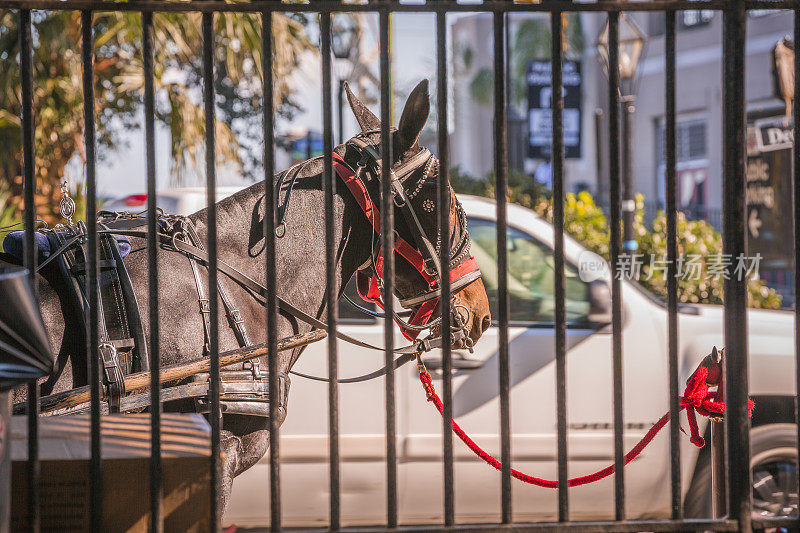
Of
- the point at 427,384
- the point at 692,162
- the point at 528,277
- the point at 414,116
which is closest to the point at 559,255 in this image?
the point at 414,116

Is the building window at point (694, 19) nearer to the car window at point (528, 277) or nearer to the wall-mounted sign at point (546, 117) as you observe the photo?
the wall-mounted sign at point (546, 117)

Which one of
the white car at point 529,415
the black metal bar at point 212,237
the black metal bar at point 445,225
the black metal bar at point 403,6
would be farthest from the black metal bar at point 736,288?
the white car at point 529,415

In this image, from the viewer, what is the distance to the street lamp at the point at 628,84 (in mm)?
7922

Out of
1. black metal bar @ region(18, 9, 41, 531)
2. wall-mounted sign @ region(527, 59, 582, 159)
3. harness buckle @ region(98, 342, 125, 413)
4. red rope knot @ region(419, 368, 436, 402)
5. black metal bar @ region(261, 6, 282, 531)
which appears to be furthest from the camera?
wall-mounted sign @ region(527, 59, 582, 159)

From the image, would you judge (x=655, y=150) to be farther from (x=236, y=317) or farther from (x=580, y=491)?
(x=236, y=317)

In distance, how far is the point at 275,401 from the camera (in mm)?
1984

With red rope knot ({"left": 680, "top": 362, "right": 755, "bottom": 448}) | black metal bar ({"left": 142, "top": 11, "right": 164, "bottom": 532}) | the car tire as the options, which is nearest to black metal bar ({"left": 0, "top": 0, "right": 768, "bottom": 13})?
black metal bar ({"left": 142, "top": 11, "right": 164, "bottom": 532})

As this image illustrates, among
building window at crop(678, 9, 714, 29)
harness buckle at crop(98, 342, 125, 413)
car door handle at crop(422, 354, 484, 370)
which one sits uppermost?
building window at crop(678, 9, 714, 29)

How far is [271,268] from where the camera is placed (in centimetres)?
198

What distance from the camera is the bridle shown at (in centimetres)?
301

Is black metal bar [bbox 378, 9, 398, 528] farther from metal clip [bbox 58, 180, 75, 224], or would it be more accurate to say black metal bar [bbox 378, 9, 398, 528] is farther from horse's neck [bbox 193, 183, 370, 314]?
metal clip [bbox 58, 180, 75, 224]

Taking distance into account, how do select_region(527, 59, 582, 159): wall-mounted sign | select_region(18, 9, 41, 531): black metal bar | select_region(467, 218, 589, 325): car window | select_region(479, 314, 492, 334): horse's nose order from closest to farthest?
select_region(18, 9, 41, 531): black metal bar < select_region(479, 314, 492, 334): horse's nose < select_region(467, 218, 589, 325): car window < select_region(527, 59, 582, 159): wall-mounted sign

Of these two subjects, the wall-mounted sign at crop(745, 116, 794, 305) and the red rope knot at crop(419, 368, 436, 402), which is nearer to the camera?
the red rope knot at crop(419, 368, 436, 402)

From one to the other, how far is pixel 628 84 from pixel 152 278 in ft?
24.7
